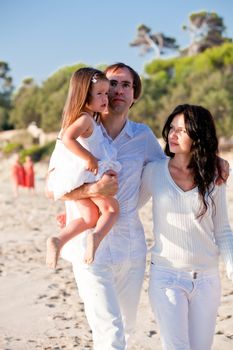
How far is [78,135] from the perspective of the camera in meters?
3.14

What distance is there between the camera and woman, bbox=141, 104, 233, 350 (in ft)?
10.0

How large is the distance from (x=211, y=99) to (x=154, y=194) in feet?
97.4

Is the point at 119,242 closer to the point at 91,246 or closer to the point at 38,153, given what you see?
the point at 91,246

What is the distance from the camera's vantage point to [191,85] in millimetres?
36156

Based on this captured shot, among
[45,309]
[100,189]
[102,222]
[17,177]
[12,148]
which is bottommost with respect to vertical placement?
[12,148]

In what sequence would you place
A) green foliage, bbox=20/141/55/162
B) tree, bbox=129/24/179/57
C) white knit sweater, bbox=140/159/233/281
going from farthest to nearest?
tree, bbox=129/24/179/57
green foliage, bbox=20/141/55/162
white knit sweater, bbox=140/159/233/281

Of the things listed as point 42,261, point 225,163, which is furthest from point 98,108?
point 42,261

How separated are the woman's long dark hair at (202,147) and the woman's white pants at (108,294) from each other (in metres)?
0.50

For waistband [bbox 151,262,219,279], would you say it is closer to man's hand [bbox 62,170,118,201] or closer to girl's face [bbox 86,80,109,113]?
man's hand [bbox 62,170,118,201]

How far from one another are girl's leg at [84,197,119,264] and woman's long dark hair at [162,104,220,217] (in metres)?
0.44

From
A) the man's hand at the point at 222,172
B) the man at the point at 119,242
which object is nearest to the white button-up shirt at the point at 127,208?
the man at the point at 119,242

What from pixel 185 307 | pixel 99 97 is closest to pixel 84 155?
pixel 99 97

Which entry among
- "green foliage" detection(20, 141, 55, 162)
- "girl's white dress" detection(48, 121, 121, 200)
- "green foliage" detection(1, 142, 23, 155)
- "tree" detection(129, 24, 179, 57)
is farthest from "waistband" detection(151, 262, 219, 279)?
"tree" detection(129, 24, 179, 57)

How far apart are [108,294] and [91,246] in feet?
0.89
